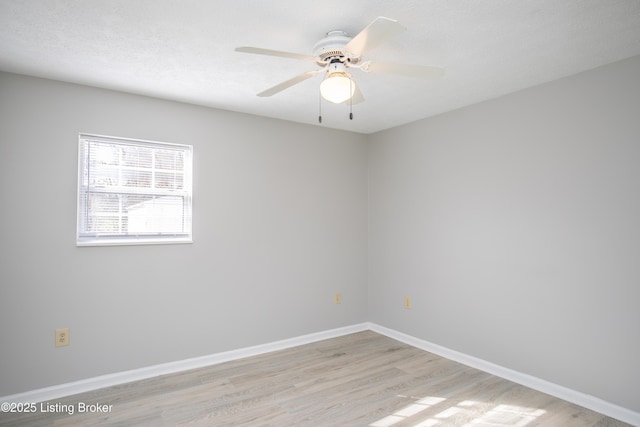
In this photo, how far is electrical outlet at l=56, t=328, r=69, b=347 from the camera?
2664mm

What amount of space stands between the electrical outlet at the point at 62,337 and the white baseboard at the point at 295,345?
11.9 inches

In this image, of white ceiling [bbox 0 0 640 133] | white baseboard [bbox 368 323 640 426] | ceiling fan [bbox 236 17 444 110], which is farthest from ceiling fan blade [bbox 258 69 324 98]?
white baseboard [bbox 368 323 640 426]

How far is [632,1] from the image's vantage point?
171 centimetres

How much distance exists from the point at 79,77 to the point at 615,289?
398cm

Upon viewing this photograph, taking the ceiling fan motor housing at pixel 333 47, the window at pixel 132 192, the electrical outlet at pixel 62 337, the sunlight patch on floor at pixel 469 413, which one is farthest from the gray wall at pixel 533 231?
the electrical outlet at pixel 62 337

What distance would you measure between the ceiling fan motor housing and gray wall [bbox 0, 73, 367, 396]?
1.70 metres

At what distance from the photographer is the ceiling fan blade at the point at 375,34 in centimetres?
143

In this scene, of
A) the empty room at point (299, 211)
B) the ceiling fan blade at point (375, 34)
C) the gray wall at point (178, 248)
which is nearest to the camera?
the ceiling fan blade at point (375, 34)

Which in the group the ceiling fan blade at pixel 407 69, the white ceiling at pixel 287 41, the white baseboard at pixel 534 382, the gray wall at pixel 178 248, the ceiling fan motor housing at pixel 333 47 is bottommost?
the white baseboard at pixel 534 382

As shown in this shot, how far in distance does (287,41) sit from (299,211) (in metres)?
2.01

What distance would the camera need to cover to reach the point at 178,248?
3.15 m

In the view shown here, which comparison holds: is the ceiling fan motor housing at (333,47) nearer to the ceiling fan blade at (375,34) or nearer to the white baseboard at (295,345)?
the ceiling fan blade at (375,34)

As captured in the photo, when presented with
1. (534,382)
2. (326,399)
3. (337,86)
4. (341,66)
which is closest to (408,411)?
(326,399)

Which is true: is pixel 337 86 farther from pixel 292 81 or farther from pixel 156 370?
pixel 156 370
